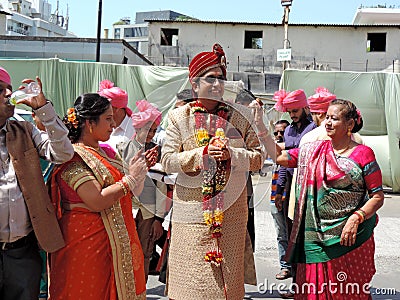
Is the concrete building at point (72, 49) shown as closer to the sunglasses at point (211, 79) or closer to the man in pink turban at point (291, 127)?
the man in pink turban at point (291, 127)

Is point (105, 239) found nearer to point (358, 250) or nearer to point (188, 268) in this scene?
point (188, 268)

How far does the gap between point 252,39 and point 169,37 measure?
4848 millimetres

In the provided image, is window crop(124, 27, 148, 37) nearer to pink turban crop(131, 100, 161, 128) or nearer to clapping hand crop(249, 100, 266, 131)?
pink turban crop(131, 100, 161, 128)

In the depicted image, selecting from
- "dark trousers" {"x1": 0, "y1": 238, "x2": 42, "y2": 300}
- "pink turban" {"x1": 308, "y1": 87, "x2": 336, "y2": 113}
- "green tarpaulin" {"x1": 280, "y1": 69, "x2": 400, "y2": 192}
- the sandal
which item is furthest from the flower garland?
"green tarpaulin" {"x1": 280, "y1": 69, "x2": 400, "y2": 192}

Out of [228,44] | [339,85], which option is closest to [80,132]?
[339,85]

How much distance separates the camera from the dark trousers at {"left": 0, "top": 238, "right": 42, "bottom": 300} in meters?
2.78

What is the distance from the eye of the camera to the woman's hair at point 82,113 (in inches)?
120

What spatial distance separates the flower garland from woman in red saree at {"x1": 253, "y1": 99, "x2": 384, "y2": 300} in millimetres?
732

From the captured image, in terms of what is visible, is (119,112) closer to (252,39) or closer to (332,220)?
(332,220)

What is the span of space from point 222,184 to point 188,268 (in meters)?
0.57

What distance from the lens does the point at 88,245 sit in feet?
9.71

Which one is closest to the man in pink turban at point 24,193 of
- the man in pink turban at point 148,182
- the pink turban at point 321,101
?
the man in pink turban at point 148,182

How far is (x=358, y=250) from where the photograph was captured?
373 centimetres

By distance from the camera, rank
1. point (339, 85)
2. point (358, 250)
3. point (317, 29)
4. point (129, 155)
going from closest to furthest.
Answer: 1. point (129, 155)
2. point (358, 250)
3. point (339, 85)
4. point (317, 29)
